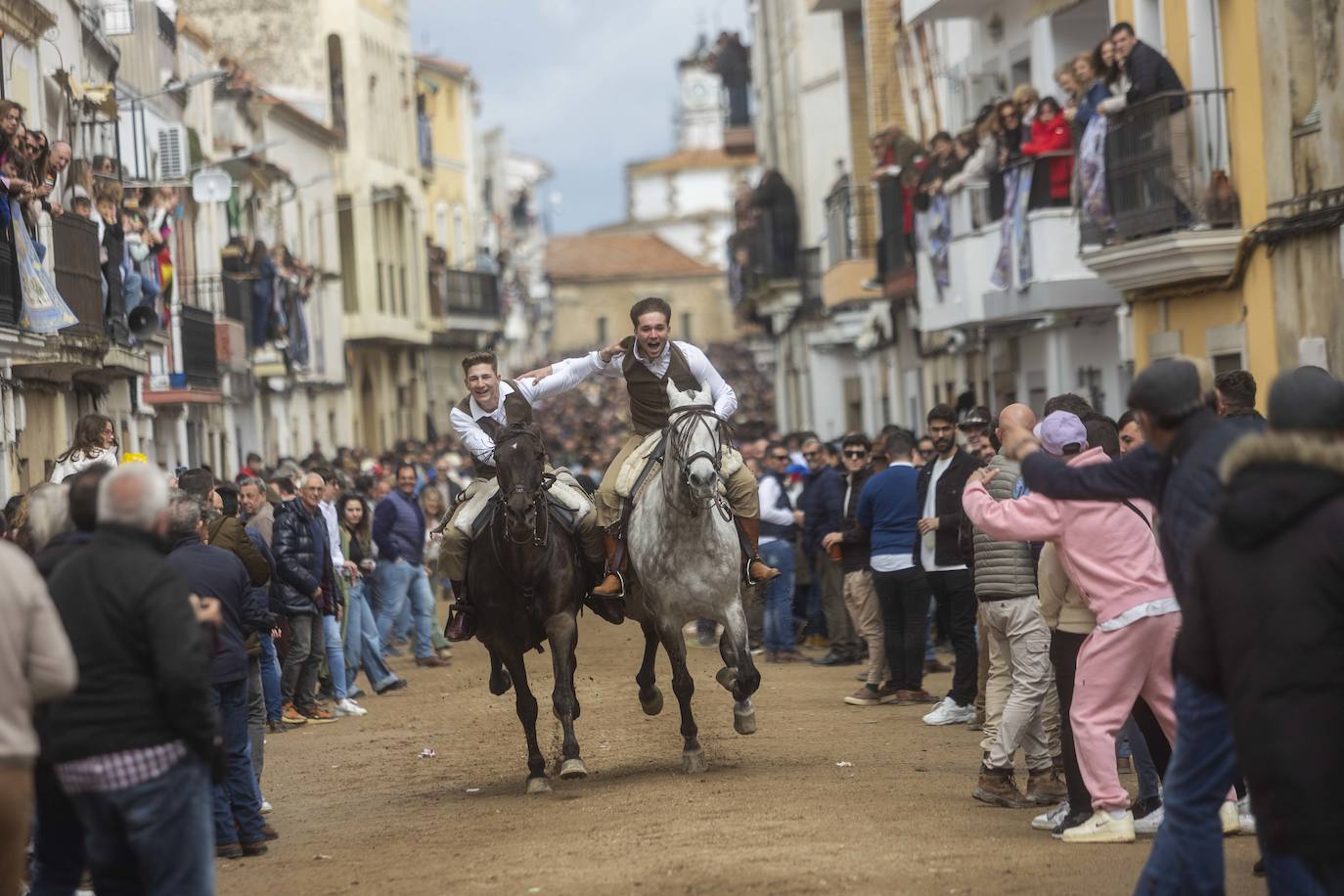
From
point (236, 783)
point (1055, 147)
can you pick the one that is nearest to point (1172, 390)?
point (236, 783)

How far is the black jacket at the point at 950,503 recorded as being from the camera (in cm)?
1539

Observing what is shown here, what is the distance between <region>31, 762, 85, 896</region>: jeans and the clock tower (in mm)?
132897

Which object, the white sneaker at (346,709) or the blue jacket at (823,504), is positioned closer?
the white sneaker at (346,709)

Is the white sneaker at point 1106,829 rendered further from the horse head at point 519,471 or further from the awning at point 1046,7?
the awning at point 1046,7

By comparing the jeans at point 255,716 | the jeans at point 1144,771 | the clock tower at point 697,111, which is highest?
the clock tower at point 697,111

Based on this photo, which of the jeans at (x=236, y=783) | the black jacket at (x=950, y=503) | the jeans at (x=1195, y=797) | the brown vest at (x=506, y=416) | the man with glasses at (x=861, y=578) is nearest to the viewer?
the jeans at (x=1195, y=797)

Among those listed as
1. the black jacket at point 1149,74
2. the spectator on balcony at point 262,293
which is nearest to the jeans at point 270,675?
the black jacket at point 1149,74

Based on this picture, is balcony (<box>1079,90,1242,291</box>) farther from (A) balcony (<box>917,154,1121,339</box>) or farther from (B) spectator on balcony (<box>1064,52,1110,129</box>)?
(A) balcony (<box>917,154,1121,339</box>)

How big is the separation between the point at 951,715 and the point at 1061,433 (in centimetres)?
557

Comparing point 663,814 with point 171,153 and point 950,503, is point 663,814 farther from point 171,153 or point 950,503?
point 171,153

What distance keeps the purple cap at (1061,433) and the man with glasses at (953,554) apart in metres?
4.71

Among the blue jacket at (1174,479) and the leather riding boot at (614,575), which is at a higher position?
the blue jacket at (1174,479)

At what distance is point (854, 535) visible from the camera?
18.3m

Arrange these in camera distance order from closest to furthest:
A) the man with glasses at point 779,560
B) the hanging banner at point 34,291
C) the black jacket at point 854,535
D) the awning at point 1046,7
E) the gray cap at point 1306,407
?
the gray cap at point 1306,407 → the black jacket at point 854,535 → the hanging banner at point 34,291 → the man with glasses at point 779,560 → the awning at point 1046,7
